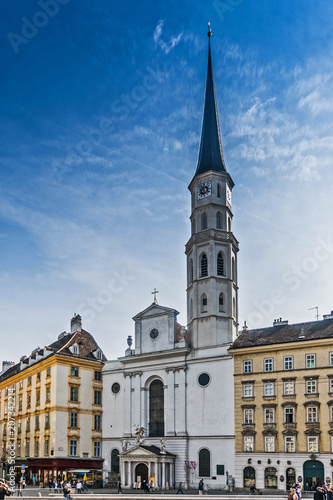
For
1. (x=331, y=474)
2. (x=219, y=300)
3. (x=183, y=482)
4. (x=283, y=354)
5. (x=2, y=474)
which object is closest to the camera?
(x=331, y=474)

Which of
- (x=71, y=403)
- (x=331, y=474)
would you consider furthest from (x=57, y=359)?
(x=331, y=474)

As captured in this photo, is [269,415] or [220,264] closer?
[269,415]

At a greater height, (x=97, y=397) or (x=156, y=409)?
(x=97, y=397)

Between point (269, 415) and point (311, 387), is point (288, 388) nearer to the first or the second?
point (311, 387)

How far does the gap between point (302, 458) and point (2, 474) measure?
39057 mm

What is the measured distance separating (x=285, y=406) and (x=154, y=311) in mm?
19097

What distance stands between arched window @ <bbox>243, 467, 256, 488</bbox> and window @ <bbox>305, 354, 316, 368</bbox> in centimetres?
1071

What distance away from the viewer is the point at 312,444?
2003 inches

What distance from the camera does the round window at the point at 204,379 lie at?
196ft

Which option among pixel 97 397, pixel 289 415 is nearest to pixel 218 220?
pixel 289 415

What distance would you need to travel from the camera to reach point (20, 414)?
242 feet

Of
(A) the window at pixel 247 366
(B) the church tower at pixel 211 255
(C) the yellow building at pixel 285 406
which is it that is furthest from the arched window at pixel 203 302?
(A) the window at pixel 247 366

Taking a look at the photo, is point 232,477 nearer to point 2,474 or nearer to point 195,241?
point 195,241

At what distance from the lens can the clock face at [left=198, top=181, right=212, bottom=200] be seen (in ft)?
219
